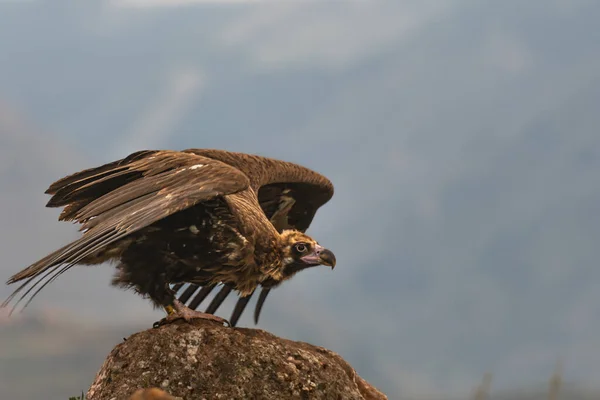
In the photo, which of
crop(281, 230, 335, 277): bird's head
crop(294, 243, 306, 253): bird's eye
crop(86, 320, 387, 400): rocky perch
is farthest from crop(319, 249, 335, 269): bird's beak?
crop(86, 320, 387, 400): rocky perch

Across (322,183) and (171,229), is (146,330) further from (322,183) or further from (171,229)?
(322,183)

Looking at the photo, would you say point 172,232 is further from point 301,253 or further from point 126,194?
point 301,253

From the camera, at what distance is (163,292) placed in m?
7.73

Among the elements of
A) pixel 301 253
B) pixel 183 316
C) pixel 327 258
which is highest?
pixel 327 258

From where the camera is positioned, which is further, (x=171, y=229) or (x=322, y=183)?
(x=322, y=183)

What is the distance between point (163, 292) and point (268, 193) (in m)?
3.80

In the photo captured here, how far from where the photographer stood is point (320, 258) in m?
8.12

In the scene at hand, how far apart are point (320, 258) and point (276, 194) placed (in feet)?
11.0

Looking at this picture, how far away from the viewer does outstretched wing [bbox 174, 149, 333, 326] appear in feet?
33.0

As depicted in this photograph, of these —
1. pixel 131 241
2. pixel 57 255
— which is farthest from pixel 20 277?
pixel 131 241

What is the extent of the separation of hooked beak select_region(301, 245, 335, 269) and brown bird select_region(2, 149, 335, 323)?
1 cm

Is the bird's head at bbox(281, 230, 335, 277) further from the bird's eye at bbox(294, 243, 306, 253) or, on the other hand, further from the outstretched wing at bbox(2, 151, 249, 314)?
the outstretched wing at bbox(2, 151, 249, 314)

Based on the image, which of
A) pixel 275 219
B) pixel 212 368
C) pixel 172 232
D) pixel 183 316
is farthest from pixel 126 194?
pixel 275 219

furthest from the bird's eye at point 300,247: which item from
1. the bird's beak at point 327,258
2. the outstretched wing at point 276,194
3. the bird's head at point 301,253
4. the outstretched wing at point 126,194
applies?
the outstretched wing at point 276,194
